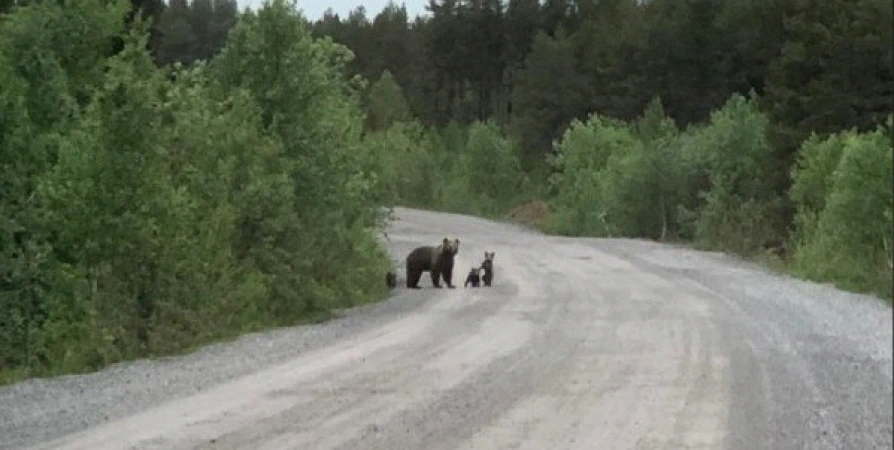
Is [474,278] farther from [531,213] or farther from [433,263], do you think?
[531,213]

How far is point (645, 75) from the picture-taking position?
6594 centimetres

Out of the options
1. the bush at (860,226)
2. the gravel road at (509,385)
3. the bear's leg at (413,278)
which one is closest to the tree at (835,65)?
the bush at (860,226)

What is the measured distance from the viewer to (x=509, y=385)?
1217 centimetres

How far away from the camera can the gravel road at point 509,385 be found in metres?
9.49

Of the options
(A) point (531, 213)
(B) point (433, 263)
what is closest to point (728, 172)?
(B) point (433, 263)

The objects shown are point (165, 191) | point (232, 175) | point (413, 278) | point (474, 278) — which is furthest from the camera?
point (413, 278)

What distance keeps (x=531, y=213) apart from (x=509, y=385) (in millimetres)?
46556

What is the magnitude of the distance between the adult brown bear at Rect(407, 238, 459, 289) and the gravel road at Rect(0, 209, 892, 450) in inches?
190

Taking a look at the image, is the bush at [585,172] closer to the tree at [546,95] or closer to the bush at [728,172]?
the bush at [728,172]

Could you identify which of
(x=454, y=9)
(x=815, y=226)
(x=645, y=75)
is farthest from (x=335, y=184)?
(x=454, y=9)

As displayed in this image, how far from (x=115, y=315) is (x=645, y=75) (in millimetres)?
53492

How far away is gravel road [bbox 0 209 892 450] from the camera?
949 centimetres

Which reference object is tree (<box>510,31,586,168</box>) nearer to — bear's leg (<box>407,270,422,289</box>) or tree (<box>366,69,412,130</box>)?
tree (<box>366,69,412,130</box>)

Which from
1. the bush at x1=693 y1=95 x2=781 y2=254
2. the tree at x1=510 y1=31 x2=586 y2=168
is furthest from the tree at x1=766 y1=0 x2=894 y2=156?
the tree at x1=510 y1=31 x2=586 y2=168
